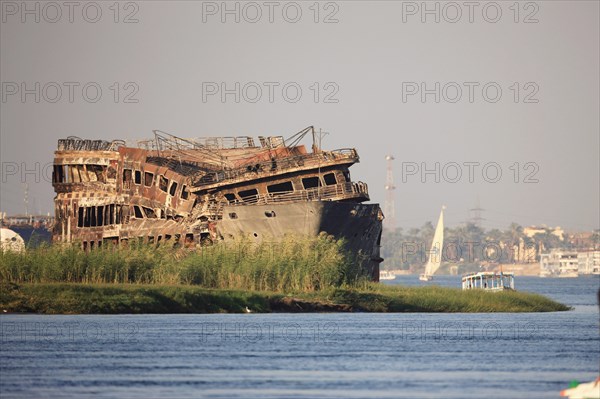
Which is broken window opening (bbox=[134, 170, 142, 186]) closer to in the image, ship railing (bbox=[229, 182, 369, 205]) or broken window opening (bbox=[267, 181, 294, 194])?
ship railing (bbox=[229, 182, 369, 205])

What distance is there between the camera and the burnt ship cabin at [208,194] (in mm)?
85938

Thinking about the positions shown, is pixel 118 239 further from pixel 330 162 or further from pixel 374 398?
pixel 374 398

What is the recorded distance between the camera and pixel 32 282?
69.2 metres

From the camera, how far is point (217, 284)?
7588cm

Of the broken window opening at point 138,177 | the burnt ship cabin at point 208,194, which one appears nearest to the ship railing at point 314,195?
the burnt ship cabin at point 208,194

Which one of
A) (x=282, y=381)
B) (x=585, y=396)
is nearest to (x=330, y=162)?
(x=282, y=381)

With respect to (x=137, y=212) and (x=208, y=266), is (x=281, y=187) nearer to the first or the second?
(x=137, y=212)

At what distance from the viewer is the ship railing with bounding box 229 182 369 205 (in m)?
87.8

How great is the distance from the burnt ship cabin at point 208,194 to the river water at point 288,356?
16.9m

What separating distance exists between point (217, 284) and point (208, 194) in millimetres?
16699

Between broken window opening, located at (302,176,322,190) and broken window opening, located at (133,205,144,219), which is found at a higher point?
broken window opening, located at (302,176,322,190)

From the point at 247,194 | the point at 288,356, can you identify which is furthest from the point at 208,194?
the point at 288,356

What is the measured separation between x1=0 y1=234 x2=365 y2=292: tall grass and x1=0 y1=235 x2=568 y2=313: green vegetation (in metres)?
0.05

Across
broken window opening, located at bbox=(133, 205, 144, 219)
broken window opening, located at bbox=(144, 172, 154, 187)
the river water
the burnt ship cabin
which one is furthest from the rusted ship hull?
the river water
